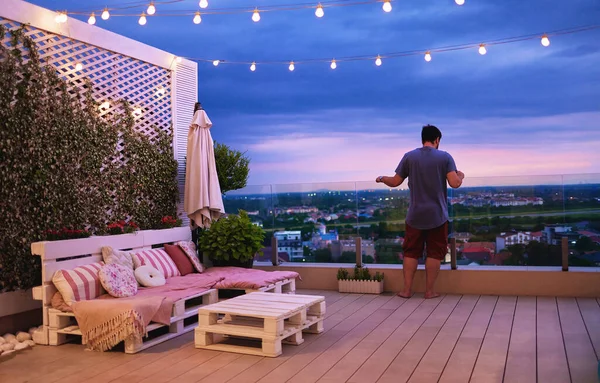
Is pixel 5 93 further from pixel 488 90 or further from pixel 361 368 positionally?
pixel 488 90

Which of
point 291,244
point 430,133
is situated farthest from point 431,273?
point 291,244

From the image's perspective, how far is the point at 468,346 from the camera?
14.5 feet

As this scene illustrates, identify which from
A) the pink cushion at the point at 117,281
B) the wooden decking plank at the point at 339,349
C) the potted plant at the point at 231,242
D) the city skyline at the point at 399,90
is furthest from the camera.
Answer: the city skyline at the point at 399,90

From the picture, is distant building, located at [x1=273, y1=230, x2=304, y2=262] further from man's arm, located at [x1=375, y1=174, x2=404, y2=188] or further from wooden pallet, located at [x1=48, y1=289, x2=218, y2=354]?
wooden pallet, located at [x1=48, y1=289, x2=218, y2=354]

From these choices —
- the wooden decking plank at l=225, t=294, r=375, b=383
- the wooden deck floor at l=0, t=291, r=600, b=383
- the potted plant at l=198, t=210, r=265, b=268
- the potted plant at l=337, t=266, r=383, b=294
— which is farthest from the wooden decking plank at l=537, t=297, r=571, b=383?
the potted plant at l=198, t=210, r=265, b=268

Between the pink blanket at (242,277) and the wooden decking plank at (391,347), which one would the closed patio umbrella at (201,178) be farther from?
the wooden decking plank at (391,347)

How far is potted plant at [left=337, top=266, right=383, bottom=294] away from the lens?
6934 millimetres

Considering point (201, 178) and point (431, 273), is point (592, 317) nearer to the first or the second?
point (431, 273)

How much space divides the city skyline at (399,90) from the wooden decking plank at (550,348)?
168 inches

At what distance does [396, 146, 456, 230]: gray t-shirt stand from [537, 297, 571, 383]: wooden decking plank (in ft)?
4.66

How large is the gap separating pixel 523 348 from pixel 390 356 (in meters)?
1.03

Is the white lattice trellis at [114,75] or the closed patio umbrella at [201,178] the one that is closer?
the white lattice trellis at [114,75]

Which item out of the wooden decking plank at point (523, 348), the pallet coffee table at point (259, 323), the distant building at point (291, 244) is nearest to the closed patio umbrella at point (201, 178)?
the distant building at point (291, 244)

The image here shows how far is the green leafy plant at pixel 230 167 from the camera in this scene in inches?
304
